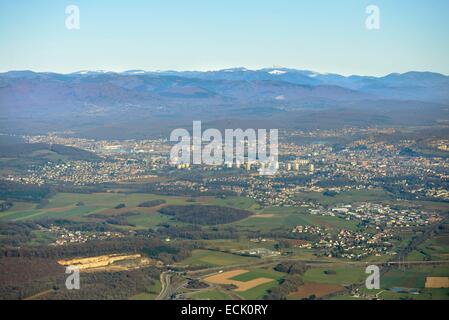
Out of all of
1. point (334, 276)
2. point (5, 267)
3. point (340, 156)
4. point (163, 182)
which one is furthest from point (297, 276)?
point (340, 156)

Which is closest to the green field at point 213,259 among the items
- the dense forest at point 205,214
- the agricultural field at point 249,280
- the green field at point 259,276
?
the agricultural field at point 249,280

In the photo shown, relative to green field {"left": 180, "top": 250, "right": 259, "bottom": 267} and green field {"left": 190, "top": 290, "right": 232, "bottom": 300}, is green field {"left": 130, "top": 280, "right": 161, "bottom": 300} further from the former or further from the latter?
green field {"left": 180, "top": 250, "right": 259, "bottom": 267}

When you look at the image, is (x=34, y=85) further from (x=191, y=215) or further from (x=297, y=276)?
(x=297, y=276)

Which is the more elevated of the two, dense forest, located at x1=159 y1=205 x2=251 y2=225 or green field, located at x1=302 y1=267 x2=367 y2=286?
dense forest, located at x1=159 y1=205 x2=251 y2=225

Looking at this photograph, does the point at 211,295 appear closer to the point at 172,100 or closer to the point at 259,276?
the point at 259,276

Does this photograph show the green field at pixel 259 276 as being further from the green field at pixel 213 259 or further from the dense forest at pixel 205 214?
the dense forest at pixel 205 214

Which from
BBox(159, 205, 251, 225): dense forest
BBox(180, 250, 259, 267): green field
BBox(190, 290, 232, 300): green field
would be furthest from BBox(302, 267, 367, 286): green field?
BBox(159, 205, 251, 225): dense forest

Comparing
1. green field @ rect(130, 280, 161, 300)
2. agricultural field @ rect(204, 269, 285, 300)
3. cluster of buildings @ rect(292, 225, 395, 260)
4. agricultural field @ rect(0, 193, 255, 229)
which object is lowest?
agricultural field @ rect(204, 269, 285, 300)

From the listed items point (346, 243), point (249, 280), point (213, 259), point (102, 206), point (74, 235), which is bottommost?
point (249, 280)

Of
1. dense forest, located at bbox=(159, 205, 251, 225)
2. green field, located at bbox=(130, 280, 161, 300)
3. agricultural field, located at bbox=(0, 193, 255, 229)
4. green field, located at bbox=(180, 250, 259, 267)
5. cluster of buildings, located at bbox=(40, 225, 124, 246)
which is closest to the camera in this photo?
green field, located at bbox=(130, 280, 161, 300)

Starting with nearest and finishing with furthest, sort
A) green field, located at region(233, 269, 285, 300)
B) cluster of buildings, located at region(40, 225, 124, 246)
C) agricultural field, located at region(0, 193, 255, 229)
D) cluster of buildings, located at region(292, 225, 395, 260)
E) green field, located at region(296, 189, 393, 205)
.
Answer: green field, located at region(233, 269, 285, 300), cluster of buildings, located at region(292, 225, 395, 260), cluster of buildings, located at region(40, 225, 124, 246), agricultural field, located at region(0, 193, 255, 229), green field, located at region(296, 189, 393, 205)

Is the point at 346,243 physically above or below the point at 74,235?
below

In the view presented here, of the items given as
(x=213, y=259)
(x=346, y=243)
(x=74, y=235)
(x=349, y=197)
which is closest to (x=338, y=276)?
(x=213, y=259)
